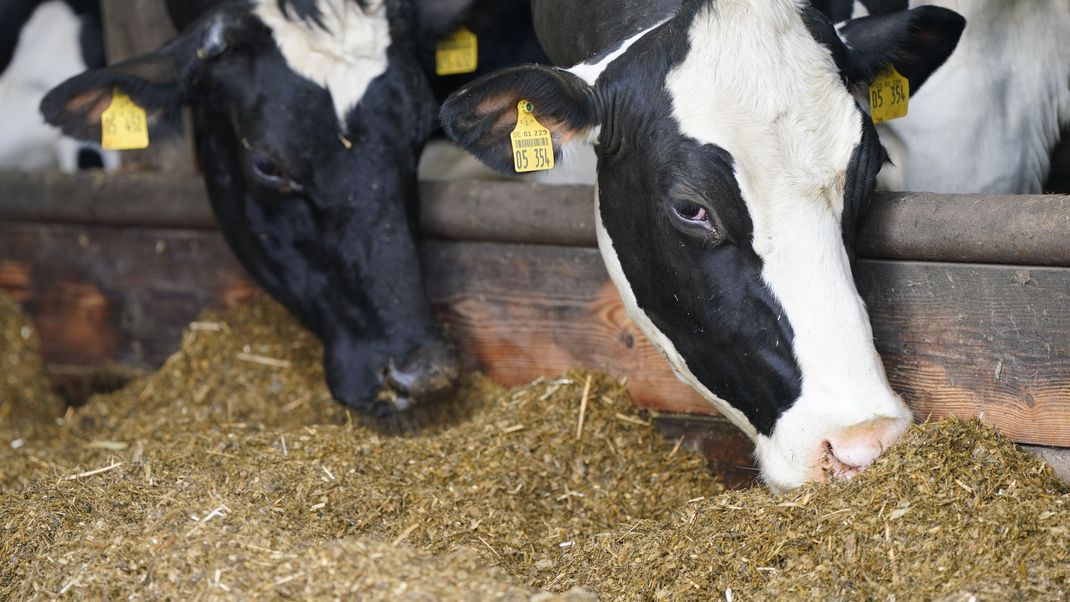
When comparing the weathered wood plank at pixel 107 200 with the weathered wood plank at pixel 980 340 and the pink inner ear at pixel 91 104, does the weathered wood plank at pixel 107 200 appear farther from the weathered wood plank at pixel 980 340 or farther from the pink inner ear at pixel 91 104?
the weathered wood plank at pixel 980 340

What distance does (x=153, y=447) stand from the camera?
3494 mm

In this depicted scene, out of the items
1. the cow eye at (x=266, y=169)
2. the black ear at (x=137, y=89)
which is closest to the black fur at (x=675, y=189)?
the cow eye at (x=266, y=169)

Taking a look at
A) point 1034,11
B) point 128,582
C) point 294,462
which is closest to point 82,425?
point 294,462

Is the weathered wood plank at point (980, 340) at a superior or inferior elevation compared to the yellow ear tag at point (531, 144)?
inferior

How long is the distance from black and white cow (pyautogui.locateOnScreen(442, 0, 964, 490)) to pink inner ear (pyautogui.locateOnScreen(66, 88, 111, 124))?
1.75 meters

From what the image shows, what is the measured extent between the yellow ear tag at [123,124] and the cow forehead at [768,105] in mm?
2219

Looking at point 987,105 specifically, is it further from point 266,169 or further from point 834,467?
point 266,169

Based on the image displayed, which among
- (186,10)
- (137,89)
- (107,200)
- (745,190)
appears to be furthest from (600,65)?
(107,200)

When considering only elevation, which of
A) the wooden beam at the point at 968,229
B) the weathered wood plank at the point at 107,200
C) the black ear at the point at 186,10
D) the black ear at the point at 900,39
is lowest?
the weathered wood plank at the point at 107,200

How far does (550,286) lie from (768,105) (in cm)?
124

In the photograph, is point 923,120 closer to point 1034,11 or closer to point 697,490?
point 1034,11

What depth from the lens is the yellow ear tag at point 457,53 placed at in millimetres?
4656

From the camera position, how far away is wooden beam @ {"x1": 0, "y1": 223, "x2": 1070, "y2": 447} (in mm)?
2965

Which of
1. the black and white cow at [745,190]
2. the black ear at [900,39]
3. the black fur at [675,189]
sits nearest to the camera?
the black and white cow at [745,190]
